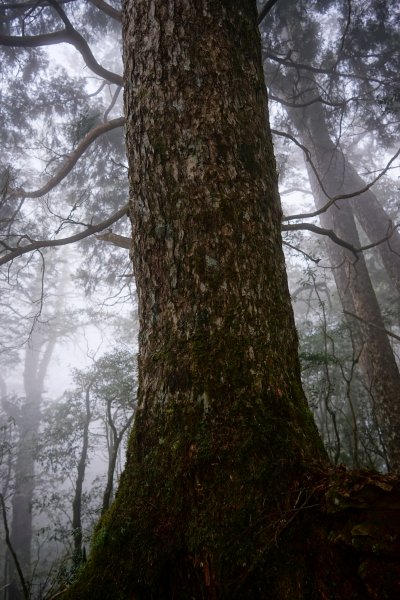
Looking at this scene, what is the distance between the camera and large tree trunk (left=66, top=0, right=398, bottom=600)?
0.96m

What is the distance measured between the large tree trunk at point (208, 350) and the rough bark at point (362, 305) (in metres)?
2.58

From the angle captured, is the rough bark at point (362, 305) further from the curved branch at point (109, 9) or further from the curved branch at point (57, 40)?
the curved branch at point (57, 40)

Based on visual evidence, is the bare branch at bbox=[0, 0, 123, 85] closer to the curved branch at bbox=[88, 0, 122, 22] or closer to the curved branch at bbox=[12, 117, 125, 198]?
the curved branch at bbox=[88, 0, 122, 22]

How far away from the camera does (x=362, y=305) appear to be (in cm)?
689

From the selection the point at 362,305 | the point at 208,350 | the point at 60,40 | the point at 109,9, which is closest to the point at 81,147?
the point at 60,40

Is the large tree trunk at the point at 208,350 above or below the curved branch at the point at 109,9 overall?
below

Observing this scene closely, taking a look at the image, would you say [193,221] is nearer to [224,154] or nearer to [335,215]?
[224,154]

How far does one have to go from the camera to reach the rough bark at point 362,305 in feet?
18.0

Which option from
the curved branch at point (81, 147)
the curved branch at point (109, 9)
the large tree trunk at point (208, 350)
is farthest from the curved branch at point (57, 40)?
the large tree trunk at point (208, 350)

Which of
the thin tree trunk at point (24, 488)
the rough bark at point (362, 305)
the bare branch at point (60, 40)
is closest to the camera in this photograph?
the bare branch at point (60, 40)

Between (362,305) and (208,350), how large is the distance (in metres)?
6.50

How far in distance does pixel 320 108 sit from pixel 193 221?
820 centimetres

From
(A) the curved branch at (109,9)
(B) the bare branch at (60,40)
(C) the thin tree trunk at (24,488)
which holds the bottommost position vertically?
(C) the thin tree trunk at (24,488)

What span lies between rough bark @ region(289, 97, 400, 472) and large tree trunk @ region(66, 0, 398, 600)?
258cm
